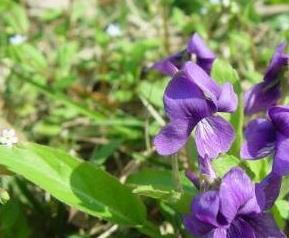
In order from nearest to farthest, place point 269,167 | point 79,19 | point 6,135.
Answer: point 6,135 → point 269,167 → point 79,19

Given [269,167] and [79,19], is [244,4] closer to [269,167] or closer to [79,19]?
[79,19]

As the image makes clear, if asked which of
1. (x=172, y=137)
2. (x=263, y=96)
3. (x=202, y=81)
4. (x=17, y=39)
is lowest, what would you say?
(x=17, y=39)

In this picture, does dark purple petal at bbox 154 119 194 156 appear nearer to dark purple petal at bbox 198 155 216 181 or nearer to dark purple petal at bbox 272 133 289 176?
dark purple petal at bbox 198 155 216 181

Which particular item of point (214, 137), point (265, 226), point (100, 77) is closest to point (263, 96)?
point (214, 137)

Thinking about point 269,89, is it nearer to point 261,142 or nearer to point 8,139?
point 261,142

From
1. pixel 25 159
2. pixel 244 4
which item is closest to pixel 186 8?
pixel 244 4

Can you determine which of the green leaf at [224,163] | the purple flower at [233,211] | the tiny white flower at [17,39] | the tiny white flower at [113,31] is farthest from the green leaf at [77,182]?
the tiny white flower at [113,31]
